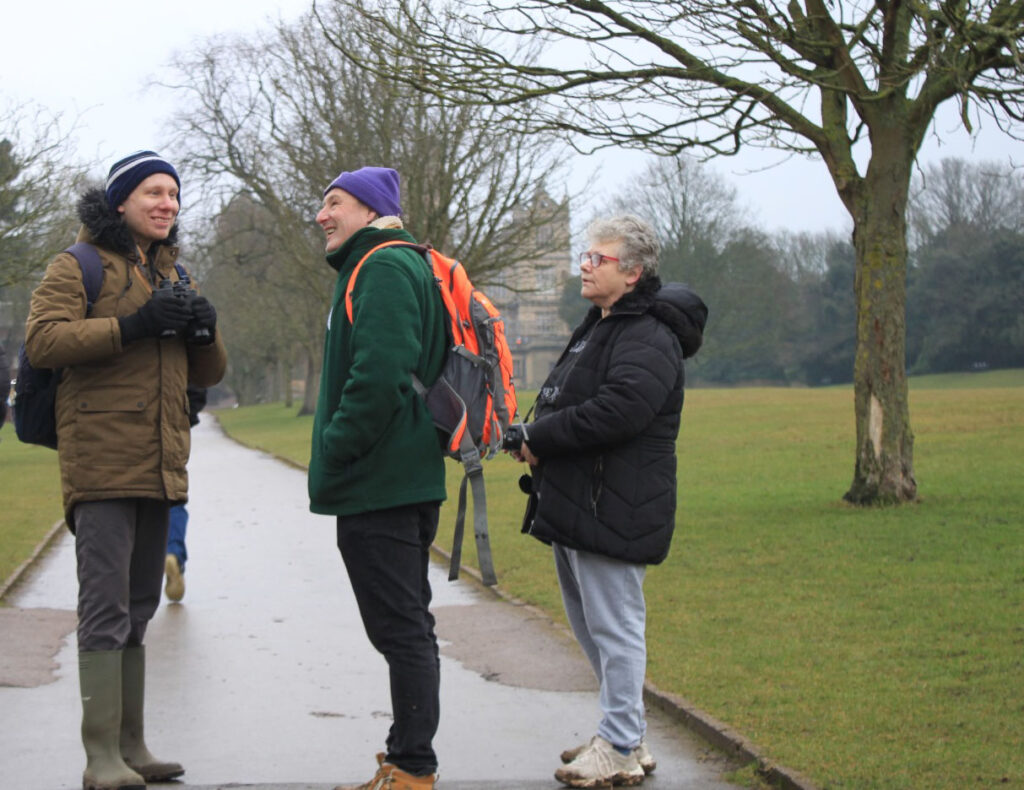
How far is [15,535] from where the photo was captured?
14.6 m

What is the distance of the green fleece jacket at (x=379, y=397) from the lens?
4.56m

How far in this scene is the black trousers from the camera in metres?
4.67

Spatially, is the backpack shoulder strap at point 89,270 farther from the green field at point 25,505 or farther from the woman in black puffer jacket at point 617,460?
the green field at point 25,505

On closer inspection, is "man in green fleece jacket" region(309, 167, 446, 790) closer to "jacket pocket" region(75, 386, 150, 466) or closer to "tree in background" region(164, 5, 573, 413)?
"jacket pocket" region(75, 386, 150, 466)

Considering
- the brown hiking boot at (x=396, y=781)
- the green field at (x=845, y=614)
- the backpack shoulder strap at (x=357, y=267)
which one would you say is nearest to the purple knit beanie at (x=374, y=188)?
the backpack shoulder strap at (x=357, y=267)

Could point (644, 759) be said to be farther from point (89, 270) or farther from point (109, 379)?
point (89, 270)

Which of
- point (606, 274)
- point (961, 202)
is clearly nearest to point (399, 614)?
point (606, 274)

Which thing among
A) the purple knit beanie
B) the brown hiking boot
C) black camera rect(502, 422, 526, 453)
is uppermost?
the purple knit beanie

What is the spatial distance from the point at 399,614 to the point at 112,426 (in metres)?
1.20

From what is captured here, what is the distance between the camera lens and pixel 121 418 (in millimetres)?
5004

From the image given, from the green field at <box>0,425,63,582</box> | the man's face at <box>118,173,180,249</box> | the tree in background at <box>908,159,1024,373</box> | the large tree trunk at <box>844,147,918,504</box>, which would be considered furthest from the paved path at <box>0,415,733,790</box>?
the tree in background at <box>908,159,1024,373</box>

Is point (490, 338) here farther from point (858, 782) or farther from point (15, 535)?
point (15, 535)

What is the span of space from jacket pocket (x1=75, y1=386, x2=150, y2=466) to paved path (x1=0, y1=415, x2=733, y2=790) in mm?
1157

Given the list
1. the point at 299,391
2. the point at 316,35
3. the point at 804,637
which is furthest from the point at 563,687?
the point at 299,391
